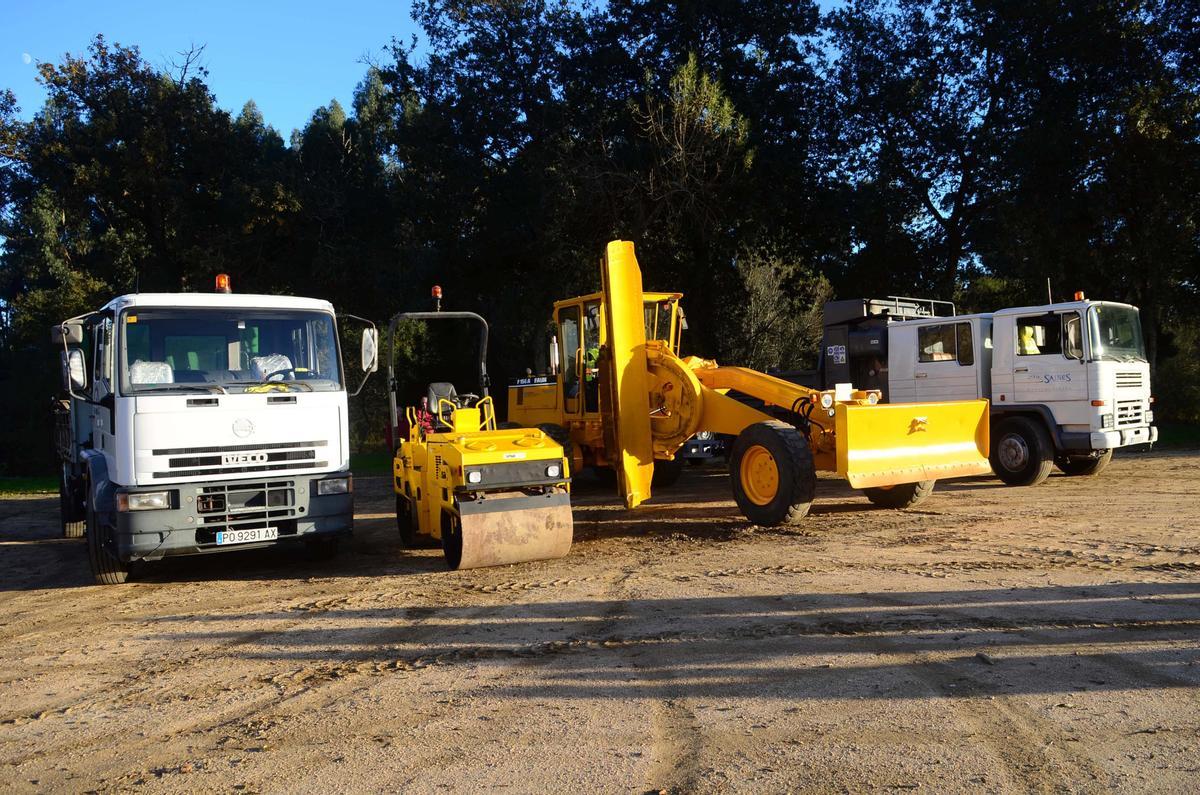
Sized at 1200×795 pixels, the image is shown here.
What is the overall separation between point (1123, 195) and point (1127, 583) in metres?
18.2

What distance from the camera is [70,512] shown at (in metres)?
11.7

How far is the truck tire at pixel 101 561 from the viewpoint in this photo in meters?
8.44

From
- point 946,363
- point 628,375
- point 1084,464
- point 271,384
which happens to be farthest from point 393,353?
point 1084,464

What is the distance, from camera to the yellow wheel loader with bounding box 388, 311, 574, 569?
26.9 ft

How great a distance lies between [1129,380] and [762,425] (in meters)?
6.63

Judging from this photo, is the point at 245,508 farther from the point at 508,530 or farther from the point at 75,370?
the point at 508,530

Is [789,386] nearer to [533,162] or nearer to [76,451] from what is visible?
[76,451]

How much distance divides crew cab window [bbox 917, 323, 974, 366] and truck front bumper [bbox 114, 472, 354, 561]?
9371 millimetres

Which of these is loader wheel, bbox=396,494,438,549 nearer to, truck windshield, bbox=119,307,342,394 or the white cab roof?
truck windshield, bbox=119,307,342,394

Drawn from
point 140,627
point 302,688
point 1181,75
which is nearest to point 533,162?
point 1181,75

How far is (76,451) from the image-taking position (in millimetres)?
10625

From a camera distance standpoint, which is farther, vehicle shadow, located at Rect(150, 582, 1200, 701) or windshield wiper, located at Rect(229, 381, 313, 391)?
windshield wiper, located at Rect(229, 381, 313, 391)

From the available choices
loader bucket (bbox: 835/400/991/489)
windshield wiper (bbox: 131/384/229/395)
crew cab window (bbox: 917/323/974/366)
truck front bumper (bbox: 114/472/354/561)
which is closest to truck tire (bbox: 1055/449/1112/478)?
crew cab window (bbox: 917/323/974/366)

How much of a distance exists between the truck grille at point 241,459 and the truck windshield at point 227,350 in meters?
0.55
